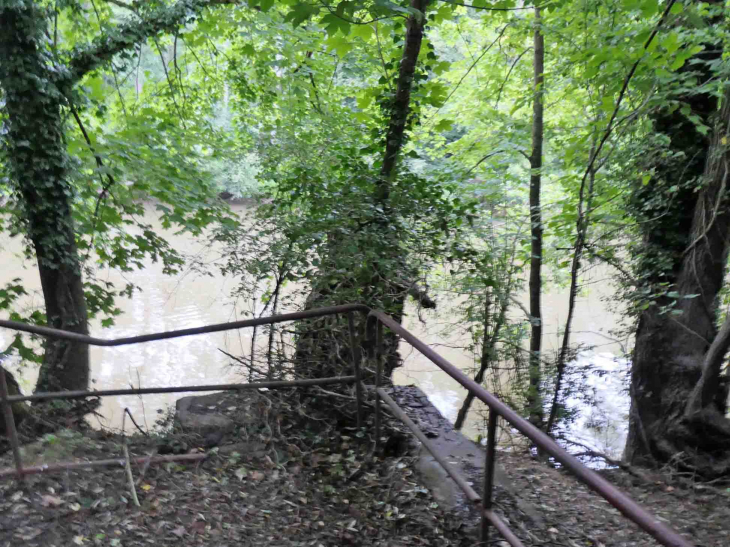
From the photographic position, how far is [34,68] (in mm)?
5055

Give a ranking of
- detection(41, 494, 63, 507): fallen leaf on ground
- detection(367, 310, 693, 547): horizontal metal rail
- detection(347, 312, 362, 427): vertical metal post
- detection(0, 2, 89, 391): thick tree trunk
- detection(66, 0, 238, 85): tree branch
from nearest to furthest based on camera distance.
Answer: detection(367, 310, 693, 547): horizontal metal rail < detection(41, 494, 63, 507): fallen leaf on ground < detection(347, 312, 362, 427): vertical metal post < detection(0, 2, 89, 391): thick tree trunk < detection(66, 0, 238, 85): tree branch

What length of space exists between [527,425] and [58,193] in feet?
17.3

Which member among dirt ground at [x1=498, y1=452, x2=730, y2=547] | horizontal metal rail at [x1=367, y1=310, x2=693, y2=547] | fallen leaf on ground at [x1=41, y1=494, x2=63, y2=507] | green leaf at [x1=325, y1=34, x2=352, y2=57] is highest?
green leaf at [x1=325, y1=34, x2=352, y2=57]

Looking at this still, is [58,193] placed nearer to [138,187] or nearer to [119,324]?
[138,187]

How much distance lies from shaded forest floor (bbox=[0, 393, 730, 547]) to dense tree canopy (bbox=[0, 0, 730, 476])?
74cm

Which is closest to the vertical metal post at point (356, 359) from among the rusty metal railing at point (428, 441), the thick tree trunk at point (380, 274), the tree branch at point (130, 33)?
the rusty metal railing at point (428, 441)

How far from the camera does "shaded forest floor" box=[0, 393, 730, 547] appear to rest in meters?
2.56

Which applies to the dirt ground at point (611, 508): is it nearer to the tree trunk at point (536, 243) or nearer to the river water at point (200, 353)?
the tree trunk at point (536, 243)

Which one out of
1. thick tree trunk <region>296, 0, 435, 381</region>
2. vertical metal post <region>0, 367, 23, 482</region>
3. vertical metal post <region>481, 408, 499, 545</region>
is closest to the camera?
vertical metal post <region>481, 408, 499, 545</region>

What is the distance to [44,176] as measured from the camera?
17.2ft

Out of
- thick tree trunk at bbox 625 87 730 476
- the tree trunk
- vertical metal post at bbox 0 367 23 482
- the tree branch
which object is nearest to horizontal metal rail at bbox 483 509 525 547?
vertical metal post at bbox 0 367 23 482

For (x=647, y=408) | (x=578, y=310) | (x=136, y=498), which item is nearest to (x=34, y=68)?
(x=136, y=498)

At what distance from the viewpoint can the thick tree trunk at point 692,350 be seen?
15.0ft

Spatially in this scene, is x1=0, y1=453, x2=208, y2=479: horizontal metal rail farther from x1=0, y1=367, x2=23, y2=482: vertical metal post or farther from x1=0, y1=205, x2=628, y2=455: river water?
x1=0, y1=205, x2=628, y2=455: river water
